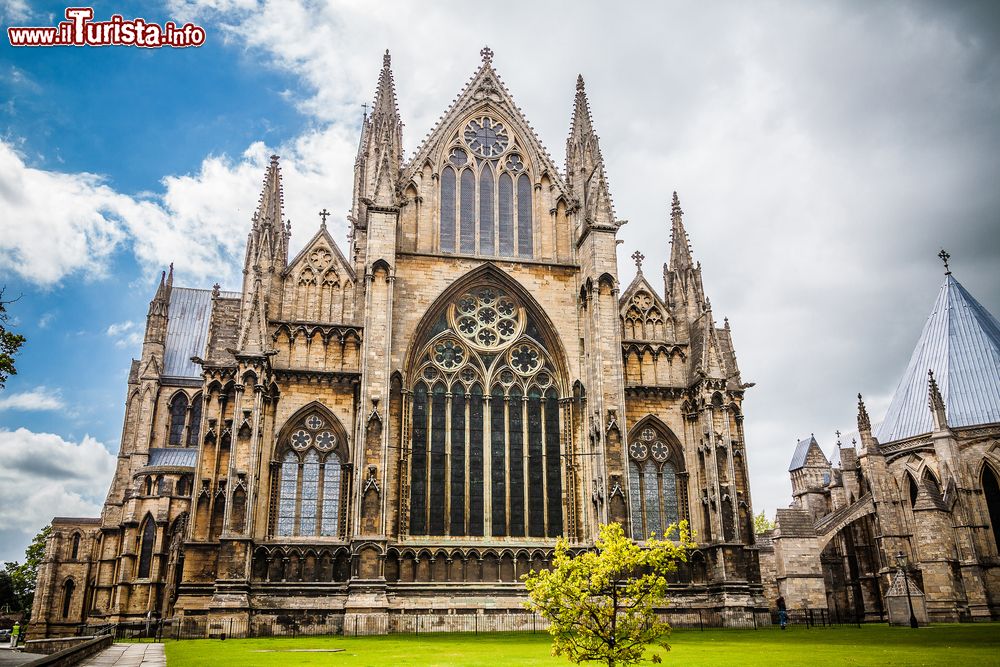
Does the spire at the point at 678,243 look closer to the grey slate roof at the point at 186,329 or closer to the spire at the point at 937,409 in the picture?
the spire at the point at 937,409

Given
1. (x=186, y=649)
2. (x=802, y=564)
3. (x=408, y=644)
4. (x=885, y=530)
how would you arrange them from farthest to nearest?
(x=885, y=530) → (x=802, y=564) → (x=408, y=644) → (x=186, y=649)

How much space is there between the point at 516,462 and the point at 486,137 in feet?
51.0

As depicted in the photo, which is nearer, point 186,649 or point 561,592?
point 561,592

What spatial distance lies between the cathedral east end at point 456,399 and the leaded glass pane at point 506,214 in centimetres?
11

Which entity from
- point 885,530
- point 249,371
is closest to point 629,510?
point 249,371

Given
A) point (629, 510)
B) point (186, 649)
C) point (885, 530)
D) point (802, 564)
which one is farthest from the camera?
point (885, 530)

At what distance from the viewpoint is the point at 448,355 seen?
114 feet

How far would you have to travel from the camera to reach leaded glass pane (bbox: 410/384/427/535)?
3206 cm

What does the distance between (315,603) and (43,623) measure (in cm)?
3068

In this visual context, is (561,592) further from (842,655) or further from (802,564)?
(802,564)

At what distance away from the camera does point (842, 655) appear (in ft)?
61.9

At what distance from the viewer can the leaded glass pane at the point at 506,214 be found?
3707 cm

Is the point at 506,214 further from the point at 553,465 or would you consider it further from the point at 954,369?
the point at 954,369

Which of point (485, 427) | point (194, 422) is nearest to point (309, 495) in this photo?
point (485, 427)
